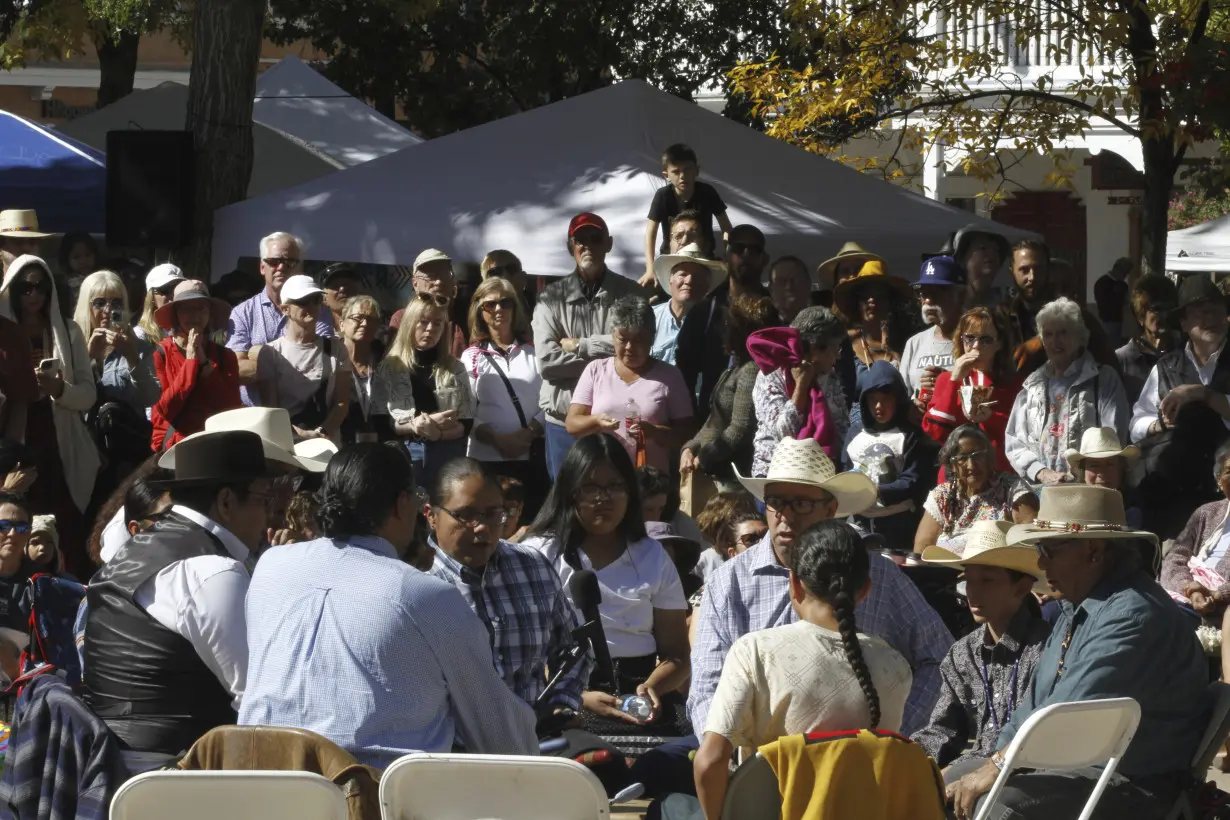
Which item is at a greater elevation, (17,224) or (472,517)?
(17,224)

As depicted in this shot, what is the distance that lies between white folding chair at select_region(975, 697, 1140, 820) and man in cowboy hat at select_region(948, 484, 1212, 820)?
0.78ft

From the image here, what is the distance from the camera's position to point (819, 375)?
27.2 ft

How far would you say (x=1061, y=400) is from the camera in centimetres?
852

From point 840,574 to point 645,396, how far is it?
441 centimetres

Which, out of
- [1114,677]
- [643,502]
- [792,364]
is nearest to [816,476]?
[1114,677]

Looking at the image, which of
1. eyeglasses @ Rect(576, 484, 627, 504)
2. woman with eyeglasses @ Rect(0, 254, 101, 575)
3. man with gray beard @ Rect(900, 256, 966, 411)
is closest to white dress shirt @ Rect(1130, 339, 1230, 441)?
man with gray beard @ Rect(900, 256, 966, 411)

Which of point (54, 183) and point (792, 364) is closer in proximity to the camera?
point (792, 364)

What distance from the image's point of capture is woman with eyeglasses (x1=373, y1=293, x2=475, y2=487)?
8.79m

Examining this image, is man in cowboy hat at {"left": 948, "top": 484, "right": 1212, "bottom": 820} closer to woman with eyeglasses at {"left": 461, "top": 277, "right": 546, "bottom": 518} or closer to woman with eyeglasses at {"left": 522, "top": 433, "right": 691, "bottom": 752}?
woman with eyeglasses at {"left": 522, "top": 433, "right": 691, "bottom": 752}

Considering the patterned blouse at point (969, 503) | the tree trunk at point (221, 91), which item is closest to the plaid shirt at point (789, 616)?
the patterned blouse at point (969, 503)

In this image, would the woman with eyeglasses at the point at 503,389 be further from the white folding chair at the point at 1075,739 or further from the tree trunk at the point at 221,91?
Result: the white folding chair at the point at 1075,739

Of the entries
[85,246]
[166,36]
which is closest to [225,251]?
[85,246]

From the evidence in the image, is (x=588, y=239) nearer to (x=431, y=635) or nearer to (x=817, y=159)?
(x=817, y=159)

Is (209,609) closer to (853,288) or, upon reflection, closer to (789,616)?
(789,616)
